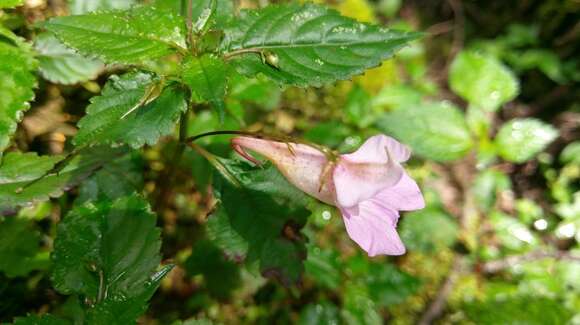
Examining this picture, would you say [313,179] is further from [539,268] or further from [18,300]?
[539,268]

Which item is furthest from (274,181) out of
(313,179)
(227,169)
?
(313,179)

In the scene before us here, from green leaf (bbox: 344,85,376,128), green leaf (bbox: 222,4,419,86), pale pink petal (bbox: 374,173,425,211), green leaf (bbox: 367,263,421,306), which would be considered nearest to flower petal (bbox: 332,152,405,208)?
pale pink petal (bbox: 374,173,425,211)

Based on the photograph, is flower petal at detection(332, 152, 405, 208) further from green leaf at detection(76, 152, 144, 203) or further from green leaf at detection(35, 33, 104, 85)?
green leaf at detection(35, 33, 104, 85)

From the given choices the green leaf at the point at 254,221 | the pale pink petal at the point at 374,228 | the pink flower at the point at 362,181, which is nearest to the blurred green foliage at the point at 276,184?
the green leaf at the point at 254,221

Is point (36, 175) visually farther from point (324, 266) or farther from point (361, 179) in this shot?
point (324, 266)

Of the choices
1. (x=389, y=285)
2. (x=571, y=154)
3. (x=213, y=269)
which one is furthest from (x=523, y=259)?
(x=213, y=269)

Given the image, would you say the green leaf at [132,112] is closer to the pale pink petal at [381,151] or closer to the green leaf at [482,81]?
the pale pink petal at [381,151]
